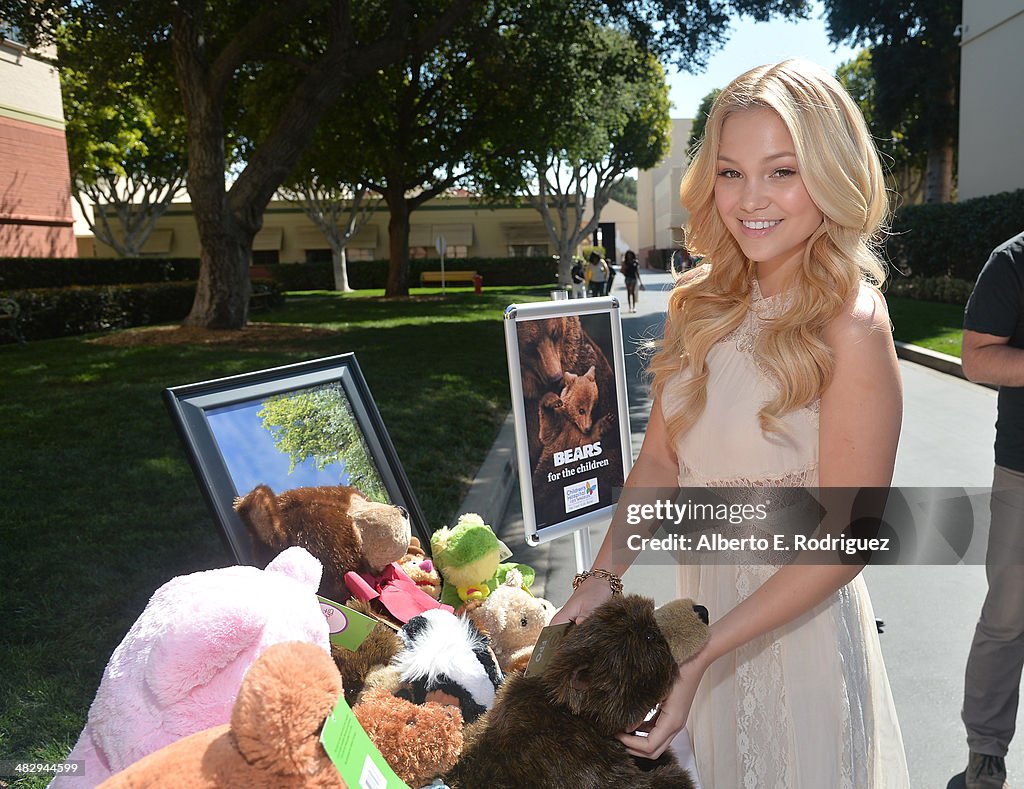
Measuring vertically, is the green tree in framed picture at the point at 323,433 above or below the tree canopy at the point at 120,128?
below

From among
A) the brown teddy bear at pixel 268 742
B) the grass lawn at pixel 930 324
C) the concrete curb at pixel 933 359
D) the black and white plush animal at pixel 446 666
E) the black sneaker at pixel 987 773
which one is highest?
the brown teddy bear at pixel 268 742

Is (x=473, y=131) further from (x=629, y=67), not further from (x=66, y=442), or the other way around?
(x=66, y=442)

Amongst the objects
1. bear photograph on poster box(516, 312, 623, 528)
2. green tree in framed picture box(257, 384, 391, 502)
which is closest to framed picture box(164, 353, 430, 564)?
green tree in framed picture box(257, 384, 391, 502)

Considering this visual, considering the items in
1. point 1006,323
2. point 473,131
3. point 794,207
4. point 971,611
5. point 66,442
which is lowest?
point 971,611

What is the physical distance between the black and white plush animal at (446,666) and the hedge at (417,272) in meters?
45.8

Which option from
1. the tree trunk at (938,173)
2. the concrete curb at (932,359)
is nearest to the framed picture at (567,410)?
the concrete curb at (932,359)

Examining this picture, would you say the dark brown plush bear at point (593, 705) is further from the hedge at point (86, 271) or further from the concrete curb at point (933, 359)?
the hedge at point (86, 271)

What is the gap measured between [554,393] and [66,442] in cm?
540

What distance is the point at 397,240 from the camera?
29484 mm

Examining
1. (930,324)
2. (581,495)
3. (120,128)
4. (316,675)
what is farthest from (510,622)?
(120,128)

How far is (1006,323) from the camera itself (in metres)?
2.73

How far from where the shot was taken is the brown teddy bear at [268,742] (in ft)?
3.73

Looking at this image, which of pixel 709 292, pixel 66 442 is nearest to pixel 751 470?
pixel 709 292

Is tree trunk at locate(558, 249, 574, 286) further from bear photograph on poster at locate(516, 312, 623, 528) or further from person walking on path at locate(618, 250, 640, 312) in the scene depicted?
bear photograph on poster at locate(516, 312, 623, 528)
